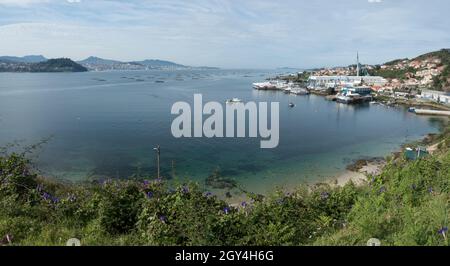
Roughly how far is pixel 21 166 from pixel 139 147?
13844 millimetres

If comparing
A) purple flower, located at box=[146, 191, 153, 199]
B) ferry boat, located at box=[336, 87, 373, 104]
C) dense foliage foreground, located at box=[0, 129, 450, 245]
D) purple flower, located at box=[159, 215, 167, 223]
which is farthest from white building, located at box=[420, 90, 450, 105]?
purple flower, located at box=[159, 215, 167, 223]

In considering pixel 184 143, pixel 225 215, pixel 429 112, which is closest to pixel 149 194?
pixel 225 215

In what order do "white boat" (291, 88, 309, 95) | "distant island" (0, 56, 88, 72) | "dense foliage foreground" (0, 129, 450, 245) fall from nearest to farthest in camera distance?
"dense foliage foreground" (0, 129, 450, 245)
"white boat" (291, 88, 309, 95)
"distant island" (0, 56, 88, 72)

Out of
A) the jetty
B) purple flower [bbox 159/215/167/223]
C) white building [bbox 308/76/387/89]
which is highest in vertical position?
white building [bbox 308/76/387/89]

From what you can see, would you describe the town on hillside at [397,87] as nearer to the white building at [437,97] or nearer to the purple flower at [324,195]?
the white building at [437,97]

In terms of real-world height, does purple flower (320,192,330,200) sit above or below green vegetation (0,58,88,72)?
below

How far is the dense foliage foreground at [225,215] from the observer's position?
253cm

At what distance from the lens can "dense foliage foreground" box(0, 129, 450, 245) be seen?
8.29ft

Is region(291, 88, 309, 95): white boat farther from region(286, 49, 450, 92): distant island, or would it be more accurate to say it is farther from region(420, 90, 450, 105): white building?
region(420, 90, 450, 105): white building

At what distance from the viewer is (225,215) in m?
2.82

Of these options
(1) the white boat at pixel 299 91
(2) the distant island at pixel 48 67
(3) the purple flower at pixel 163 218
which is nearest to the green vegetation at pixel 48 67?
(2) the distant island at pixel 48 67

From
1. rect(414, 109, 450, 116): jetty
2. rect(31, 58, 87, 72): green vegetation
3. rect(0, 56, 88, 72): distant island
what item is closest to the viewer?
rect(414, 109, 450, 116): jetty
